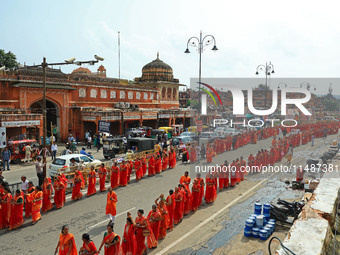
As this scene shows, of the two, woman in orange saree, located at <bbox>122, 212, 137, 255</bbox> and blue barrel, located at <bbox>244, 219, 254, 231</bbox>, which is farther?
blue barrel, located at <bbox>244, 219, 254, 231</bbox>

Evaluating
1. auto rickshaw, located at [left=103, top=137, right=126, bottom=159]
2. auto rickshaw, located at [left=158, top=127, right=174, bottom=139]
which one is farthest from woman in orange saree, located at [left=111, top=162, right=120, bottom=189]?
auto rickshaw, located at [left=158, top=127, right=174, bottom=139]

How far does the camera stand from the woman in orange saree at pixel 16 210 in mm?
9055

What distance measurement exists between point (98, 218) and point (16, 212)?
8.26 ft

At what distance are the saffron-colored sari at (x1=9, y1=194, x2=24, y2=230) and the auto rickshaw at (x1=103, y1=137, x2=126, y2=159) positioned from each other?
11444mm

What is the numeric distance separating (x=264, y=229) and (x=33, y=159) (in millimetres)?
16394

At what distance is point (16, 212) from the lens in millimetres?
9109

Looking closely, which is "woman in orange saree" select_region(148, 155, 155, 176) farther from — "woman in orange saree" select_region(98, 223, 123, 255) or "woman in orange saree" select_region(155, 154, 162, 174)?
"woman in orange saree" select_region(98, 223, 123, 255)

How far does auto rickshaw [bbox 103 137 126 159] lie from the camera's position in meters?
20.6

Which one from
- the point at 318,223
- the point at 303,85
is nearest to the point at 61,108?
the point at 303,85

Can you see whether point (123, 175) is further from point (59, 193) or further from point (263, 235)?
point (263, 235)

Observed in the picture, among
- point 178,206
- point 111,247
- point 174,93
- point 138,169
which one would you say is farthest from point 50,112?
point 111,247

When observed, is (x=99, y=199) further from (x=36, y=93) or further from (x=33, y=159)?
(x=36, y=93)

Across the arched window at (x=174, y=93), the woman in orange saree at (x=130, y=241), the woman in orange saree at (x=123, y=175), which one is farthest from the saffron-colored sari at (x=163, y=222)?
the arched window at (x=174, y=93)

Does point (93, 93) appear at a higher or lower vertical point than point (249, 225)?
higher
